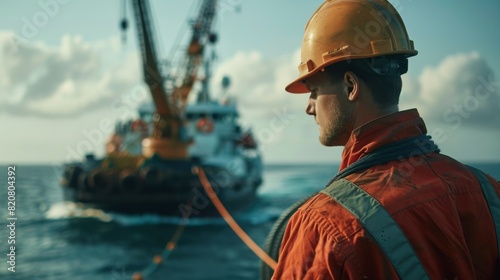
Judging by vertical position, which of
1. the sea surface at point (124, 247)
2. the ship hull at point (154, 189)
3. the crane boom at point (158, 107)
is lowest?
the sea surface at point (124, 247)

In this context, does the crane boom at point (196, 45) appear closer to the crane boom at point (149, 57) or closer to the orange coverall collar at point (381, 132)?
the crane boom at point (149, 57)

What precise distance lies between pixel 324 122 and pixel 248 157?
73.8 ft

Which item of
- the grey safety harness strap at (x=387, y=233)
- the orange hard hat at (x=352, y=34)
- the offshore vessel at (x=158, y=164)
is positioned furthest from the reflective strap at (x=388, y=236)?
the offshore vessel at (x=158, y=164)

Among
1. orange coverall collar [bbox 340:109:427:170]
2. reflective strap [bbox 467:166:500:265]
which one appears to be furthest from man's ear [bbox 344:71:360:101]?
reflective strap [bbox 467:166:500:265]

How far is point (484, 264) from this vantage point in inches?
50.8

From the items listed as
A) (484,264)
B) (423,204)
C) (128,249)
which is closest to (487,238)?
(484,264)

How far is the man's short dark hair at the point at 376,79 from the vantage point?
140 centimetres

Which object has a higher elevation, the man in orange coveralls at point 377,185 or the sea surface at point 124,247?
the man in orange coveralls at point 377,185

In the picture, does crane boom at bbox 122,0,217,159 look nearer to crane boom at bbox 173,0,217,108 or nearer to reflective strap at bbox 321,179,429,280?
crane boom at bbox 173,0,217,108

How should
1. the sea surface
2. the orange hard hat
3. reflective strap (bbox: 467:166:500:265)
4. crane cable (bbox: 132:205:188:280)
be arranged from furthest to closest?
the sea surface, crane cable (bbox: 132:205:188:280), the orange hard hat, reflective strap (bbox: 467:166:500:265)

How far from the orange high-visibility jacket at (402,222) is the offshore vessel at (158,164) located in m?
14.2

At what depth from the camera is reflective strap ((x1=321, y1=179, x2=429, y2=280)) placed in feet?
3.59

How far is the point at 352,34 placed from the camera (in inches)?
55.9

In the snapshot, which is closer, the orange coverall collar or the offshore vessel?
the orange coverall collar
